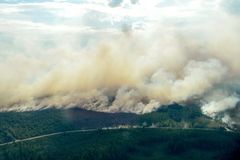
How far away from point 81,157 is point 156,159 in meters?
30.1

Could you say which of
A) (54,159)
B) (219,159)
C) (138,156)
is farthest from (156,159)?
(54,159)

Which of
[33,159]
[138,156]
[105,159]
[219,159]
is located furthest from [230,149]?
[33,159]

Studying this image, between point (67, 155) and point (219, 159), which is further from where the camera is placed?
point (67, 155)

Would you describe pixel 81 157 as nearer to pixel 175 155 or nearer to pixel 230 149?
pixel 175 155

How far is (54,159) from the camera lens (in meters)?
196

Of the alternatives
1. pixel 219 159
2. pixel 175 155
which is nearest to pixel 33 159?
pixel 175 155

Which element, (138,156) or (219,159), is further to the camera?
(138,156)

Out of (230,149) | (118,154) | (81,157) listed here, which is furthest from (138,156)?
(230,149)

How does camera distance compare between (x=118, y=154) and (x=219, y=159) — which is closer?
(x=219, y=159)

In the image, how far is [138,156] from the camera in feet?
654

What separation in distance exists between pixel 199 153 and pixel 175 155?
1017cm

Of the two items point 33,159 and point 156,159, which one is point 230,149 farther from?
point 33,159

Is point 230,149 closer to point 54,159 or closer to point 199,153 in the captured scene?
point 199,153

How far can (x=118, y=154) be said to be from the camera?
19850 cm
